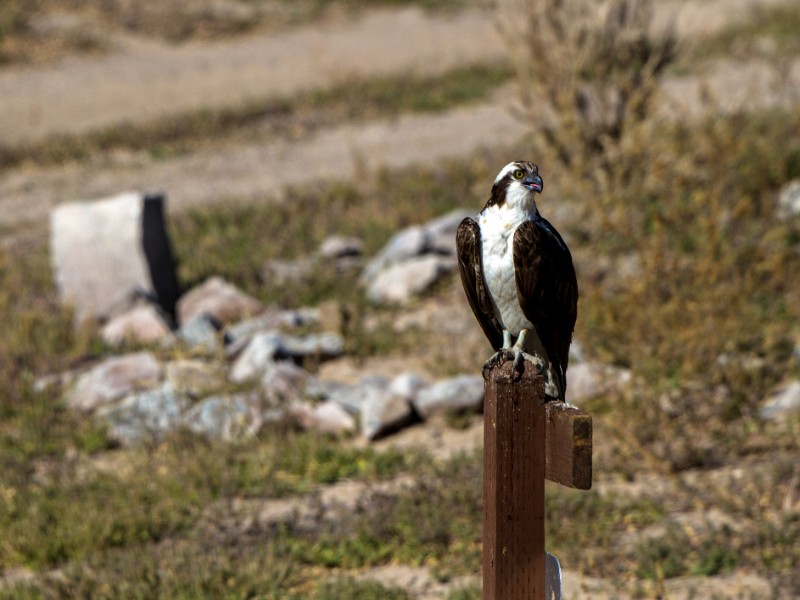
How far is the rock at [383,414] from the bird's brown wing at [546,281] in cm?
249

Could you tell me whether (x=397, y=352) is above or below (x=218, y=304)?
below

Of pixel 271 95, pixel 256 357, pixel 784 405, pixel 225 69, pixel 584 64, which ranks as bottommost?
pixel 784 405

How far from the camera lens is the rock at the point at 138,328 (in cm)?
753

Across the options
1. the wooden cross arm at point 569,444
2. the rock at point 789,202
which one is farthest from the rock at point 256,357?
the wooden cross arm at point 569,444

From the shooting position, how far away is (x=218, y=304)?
7.87 m

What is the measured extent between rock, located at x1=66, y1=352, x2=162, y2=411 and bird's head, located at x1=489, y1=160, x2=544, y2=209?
3.77m

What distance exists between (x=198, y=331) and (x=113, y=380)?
836 mm

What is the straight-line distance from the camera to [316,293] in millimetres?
8203

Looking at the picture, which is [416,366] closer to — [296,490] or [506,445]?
[296,490]

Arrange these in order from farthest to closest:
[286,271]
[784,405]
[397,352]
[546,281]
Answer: [286,271] < [397,352] < [784,405] < [546,281]

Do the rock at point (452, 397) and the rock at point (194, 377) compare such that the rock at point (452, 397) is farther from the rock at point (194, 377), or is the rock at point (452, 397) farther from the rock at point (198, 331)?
the rock at point (198, 331)

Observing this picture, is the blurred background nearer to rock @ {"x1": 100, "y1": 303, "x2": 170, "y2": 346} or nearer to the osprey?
rock @ {"x1": 100, "y1": 303, "x2": 170, "y2": 346}

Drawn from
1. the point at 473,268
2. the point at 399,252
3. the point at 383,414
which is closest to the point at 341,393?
the point at 383,414

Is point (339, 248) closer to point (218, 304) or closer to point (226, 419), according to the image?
point (218, 304)
